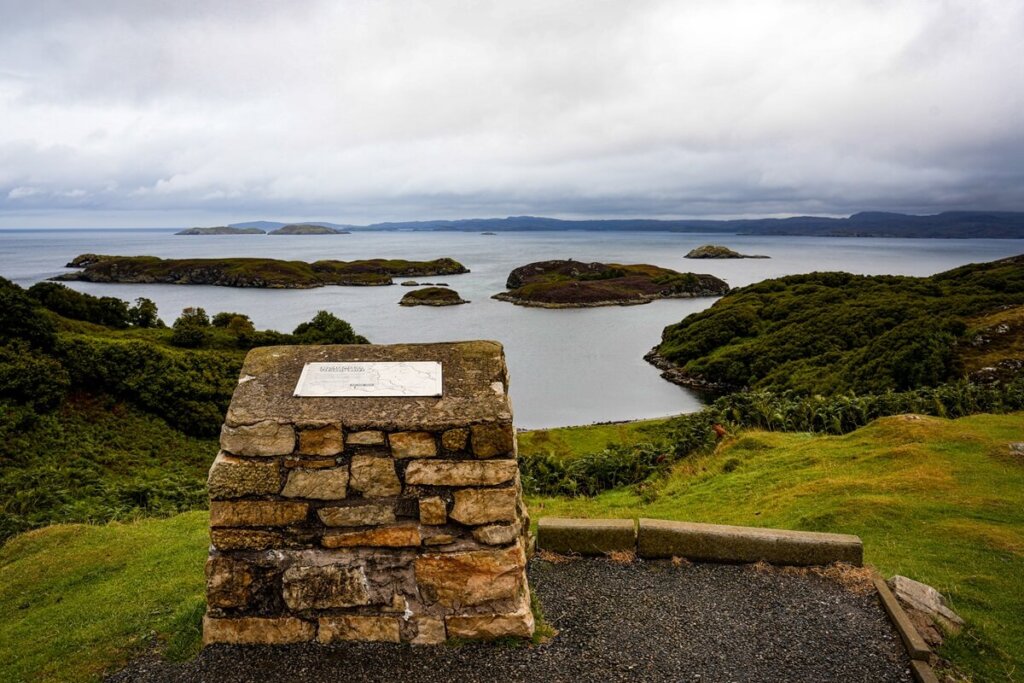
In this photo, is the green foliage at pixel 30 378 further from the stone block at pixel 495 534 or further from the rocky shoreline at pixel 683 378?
the rocky shoreline at pixel 683 378

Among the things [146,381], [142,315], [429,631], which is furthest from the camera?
[142,315]

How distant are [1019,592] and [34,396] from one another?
26.2 metres

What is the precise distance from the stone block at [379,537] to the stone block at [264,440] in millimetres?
933

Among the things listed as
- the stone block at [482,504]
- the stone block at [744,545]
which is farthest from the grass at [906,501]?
the stone block at [482,504]

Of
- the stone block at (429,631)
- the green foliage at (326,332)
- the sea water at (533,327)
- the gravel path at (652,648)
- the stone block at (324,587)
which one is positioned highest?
the stone block at (324,587)

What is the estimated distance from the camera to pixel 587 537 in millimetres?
8148

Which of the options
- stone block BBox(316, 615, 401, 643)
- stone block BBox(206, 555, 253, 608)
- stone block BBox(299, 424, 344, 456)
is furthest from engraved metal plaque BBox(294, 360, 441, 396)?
stone block BBox(316, 615, 401, 643)

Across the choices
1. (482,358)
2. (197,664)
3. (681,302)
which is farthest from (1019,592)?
(681,302)

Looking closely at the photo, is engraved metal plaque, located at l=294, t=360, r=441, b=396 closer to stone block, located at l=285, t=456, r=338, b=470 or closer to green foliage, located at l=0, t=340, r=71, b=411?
stone block, located at l=285, t=456, r=338, b=470

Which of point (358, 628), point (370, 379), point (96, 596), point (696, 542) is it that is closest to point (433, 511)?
point (358, 628)

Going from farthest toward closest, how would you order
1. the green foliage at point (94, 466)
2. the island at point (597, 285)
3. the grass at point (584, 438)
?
the island at point (597, 285) → the grass at point (584, 438) → the green foliage at point (94, 466)

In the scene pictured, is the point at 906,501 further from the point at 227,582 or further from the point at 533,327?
the point at 533,327

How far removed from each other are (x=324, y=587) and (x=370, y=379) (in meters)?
2.04

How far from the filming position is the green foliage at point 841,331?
29281 mm
